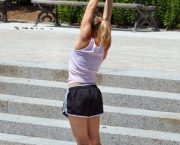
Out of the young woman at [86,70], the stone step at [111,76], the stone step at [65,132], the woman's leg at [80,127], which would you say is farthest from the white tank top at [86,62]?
the stone step at [111,76]

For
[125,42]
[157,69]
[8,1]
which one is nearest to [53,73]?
[157,69]

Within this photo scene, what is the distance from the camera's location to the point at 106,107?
712 cm

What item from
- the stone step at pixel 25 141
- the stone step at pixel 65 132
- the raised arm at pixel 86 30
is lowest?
the stone step at pixel 25 141

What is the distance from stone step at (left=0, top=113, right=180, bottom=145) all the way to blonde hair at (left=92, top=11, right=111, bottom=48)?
1.66m

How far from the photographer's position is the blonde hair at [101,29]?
524cm

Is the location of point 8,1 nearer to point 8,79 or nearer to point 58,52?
point 58,52

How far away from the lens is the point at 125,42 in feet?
37.4

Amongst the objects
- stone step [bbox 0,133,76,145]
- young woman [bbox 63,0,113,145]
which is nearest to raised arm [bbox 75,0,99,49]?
young woman [bbox 63,0,113,145]

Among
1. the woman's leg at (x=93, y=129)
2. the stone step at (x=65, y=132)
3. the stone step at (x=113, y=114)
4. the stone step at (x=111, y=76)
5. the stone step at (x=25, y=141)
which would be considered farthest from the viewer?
the stone step at (x=111, y=76)

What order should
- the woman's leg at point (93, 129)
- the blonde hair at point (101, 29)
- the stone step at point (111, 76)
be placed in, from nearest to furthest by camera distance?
the blonde hair at point (101, 29)
the woman's leg at point (93, 129)
the stone step at point (111, 76)

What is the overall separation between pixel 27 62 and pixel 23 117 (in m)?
1.00

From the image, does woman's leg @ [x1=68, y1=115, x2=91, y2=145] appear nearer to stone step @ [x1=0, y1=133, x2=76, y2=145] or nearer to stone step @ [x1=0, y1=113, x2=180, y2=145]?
stone step @ [x1=0, y1=113, x2=180, y2=145]

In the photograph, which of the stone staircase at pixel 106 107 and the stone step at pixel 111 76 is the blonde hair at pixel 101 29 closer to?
the stone staircase at pixel 106 107

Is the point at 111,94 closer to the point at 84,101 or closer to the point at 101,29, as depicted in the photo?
the point at 84,101
